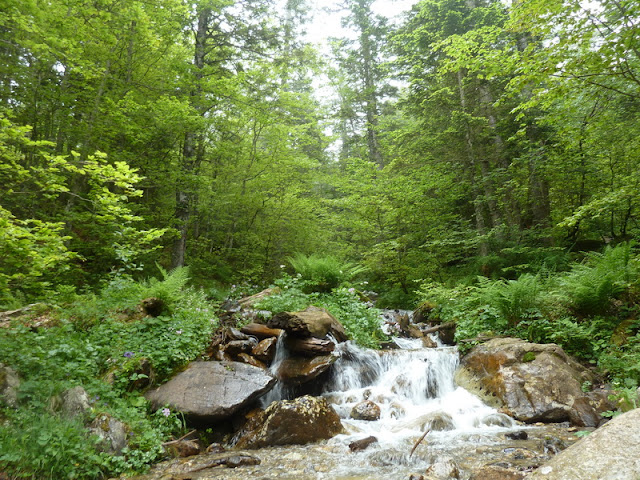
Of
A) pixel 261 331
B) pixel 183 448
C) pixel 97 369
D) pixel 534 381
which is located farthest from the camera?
pixel 261 331

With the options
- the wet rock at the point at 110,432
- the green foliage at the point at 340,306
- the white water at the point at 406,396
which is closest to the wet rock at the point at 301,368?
the white water at the point at 406,396

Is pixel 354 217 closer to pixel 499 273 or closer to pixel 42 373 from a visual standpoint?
pixel 499 273

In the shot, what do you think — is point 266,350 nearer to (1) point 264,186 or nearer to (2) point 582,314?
(2) point 582,314

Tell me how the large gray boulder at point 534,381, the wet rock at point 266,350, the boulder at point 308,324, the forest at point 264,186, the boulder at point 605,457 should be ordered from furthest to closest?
the boulder at point 308,324 → the wet rock at point 266,350 → the large gray boulder at point 534,381 → the forest at point 264,186 → the boulder at point 605,457

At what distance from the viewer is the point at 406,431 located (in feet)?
16.9

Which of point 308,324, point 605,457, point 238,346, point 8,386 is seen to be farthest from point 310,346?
point 605,457

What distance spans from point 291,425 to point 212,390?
132cm

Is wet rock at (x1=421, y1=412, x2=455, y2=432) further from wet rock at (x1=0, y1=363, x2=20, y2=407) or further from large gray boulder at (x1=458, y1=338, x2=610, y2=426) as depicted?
wet rock at (x1=0, y1=363, x2=20, y2=407)

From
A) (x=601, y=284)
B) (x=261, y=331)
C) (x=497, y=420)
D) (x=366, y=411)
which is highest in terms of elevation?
(x=601, y=284)

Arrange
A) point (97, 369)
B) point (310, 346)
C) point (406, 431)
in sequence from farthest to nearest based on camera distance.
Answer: point (310, 346) < point (406, 431) < point (97, 369)

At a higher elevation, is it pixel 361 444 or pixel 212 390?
pixel 212 390

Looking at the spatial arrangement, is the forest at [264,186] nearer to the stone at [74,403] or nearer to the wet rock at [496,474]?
the stone at [74,403]

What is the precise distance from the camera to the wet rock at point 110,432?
381 centimetres

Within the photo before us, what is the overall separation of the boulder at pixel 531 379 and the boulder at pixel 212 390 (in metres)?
3.79
